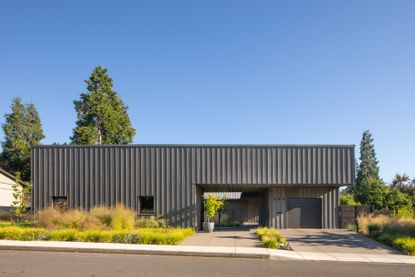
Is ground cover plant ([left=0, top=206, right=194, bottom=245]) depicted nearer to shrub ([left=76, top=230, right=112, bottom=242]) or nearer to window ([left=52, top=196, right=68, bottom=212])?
shrub ([left=76, top=230, right=112, bottom=242])

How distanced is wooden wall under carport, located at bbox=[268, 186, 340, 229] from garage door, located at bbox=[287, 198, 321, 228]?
10.4 inches

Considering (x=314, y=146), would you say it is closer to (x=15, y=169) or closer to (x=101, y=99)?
(x=101, y=99)

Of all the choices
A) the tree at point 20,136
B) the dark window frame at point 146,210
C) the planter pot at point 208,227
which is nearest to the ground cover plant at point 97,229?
the dark window frame at point 146,210

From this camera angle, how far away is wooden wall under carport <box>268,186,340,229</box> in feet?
87.5

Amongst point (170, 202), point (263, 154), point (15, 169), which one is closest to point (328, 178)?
point (263, 154)

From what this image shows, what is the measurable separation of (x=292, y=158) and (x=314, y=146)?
→ 1512mm

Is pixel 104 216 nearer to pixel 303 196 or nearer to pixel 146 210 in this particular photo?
pixel 146 210

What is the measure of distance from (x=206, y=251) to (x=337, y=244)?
670 cm

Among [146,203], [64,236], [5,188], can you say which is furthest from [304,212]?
[5,188]

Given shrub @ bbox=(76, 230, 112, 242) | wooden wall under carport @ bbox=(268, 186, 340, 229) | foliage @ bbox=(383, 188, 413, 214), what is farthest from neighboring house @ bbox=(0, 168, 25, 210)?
foliage @ bbox=(383, 188, 413, 214)

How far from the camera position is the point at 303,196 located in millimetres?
26953

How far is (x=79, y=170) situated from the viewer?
25781 mm

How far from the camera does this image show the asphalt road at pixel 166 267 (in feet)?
36.6

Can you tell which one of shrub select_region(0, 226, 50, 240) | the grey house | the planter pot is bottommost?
the planter pot
